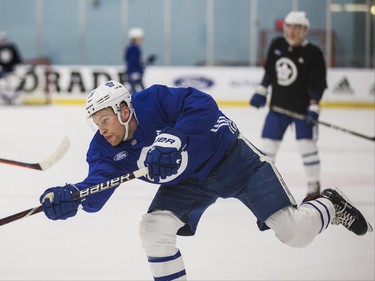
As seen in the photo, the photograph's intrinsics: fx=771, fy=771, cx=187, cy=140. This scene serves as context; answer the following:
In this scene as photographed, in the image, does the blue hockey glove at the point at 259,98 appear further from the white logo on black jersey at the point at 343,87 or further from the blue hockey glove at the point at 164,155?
the white logo on black jersey at the point at 343,87

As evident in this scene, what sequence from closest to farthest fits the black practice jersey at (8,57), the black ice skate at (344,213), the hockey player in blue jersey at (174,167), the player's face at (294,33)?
the hockey player in blue jersey at (174,167) < the black ice skate at (344,213) < the player's face at (294,33) < the black practice jersey at (8,57)

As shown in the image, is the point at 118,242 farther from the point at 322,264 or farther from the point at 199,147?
the point at 199,147

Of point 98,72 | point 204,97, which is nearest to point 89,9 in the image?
point 98,72

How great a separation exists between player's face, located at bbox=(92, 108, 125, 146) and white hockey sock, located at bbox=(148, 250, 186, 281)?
0.44 m

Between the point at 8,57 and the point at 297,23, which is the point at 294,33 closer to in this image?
the point at 297,23

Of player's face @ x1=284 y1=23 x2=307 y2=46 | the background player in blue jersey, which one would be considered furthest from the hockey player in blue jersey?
the background player in blue jersey

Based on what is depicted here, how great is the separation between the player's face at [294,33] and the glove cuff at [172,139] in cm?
307

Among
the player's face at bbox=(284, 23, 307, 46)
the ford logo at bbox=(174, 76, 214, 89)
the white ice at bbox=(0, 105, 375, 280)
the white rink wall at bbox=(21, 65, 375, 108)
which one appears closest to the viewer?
the white ice at bbox=(0, 105, 375, 280)

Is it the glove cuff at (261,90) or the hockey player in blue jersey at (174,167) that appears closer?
the hockey player in blue jersey at (174,167)

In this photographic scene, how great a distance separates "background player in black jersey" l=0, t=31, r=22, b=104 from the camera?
44.8 feet

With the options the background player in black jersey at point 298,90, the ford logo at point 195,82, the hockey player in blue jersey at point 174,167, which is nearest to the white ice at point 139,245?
the background player in black jersey at point 298,90

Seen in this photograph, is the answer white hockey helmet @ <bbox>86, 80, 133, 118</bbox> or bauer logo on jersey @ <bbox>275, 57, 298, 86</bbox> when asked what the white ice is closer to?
bauer logo on jersey @ <bbox>275, 57, 298, 86</bbox>

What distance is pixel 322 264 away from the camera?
349 centimetres

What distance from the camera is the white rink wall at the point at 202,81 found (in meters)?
13.5
